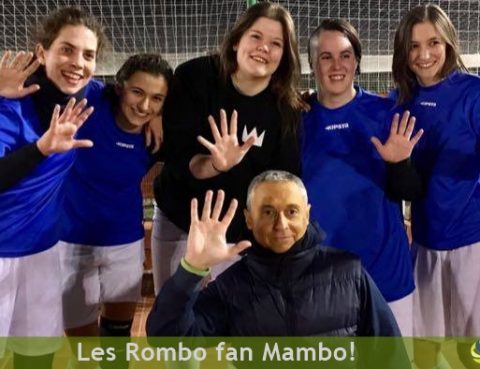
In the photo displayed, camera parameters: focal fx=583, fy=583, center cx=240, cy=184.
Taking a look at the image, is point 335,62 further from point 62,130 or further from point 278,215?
point 62,130

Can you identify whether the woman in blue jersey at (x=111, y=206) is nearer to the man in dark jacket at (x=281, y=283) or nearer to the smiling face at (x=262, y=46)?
the smiling face at (x=262, y=46)

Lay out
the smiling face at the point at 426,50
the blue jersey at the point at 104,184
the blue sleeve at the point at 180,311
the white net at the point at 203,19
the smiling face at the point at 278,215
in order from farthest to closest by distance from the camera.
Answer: the white net at the point at 203,19 → the blue jersey at the point at 104,184 → the smiling face at the point at 426,50 → the smiling face at the point at 278,215 → the blue sleeve at the point at 180,311

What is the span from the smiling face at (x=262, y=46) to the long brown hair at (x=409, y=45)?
450mm

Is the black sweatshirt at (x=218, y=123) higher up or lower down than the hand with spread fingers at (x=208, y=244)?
higher up

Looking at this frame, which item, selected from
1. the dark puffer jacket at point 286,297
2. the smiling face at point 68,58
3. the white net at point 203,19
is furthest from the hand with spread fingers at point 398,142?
the white net at point 203,19

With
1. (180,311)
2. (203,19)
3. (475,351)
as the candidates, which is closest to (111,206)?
(180,311)

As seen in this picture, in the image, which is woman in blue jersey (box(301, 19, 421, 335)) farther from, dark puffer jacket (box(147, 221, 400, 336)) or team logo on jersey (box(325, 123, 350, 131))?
dark puffer jacket (box(147, 221, 400, 336))

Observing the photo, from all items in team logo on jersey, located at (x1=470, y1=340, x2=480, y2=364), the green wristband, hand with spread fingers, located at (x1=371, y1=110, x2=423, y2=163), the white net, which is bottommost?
team logo on jersey, located at (x1=470, y1=340, x2=480, y2=364)

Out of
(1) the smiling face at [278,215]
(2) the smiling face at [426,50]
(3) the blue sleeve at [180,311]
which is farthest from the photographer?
(2) the smiling face at [426,50]

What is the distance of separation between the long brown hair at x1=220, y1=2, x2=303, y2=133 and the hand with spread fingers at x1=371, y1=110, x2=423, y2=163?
0.28 meters

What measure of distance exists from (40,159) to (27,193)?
183mm

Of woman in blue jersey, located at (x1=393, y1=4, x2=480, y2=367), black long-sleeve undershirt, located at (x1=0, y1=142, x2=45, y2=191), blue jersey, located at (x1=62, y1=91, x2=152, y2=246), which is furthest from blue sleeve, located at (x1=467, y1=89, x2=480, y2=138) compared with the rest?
black long-sleeve undershirt, located at (x1=0, y1=142, x2=45, y2=191)

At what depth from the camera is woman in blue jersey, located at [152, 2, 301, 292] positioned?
184 cm

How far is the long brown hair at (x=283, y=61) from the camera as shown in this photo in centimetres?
185
